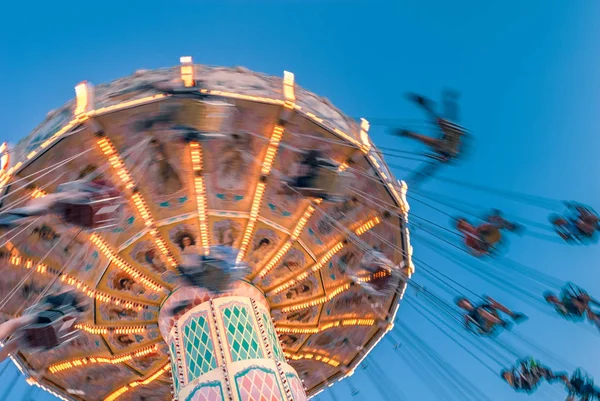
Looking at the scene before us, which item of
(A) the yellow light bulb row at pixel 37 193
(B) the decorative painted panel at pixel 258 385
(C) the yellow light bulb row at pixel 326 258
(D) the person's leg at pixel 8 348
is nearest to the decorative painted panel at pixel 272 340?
(B) the decorative painted panel at pixel 258 385

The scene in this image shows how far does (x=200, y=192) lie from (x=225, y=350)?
243 centimetres

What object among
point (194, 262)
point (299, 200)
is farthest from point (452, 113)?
point (194, 262)

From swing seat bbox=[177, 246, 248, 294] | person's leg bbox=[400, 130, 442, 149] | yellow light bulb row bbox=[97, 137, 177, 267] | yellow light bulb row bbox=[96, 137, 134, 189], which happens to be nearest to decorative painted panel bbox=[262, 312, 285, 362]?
swing seat bbox=[177, 246, 248, 294]

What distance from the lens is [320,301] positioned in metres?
10.1

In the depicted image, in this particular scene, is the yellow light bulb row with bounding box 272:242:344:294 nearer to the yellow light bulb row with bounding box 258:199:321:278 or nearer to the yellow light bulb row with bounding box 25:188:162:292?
the yellow light bulb row with bounding box 258:199:321:278

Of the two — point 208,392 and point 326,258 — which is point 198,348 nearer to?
point 208,392

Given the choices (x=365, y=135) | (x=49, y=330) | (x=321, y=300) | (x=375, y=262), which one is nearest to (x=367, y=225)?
(x=375, y=262)

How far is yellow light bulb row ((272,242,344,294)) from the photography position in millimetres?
9500

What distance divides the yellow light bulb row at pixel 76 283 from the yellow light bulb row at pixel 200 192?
164 centimetres

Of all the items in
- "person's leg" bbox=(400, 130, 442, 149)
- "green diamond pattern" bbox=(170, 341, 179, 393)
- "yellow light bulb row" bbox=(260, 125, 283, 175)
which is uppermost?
"person's leg" bbox=(400, 130, 442, 149)

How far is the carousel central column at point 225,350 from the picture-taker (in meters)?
7.57

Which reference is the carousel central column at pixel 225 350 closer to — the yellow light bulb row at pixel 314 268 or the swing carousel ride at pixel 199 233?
the swing carousel ride at pixel 199 233

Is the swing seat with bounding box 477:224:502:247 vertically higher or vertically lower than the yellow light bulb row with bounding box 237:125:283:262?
lower

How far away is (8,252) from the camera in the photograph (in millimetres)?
8281
